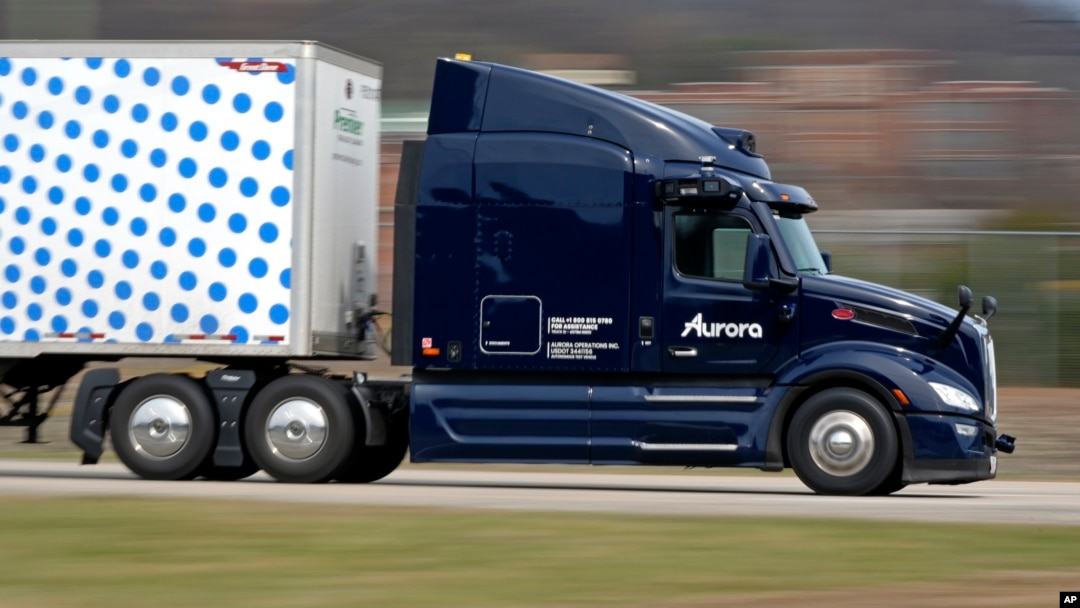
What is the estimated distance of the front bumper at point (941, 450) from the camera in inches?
555

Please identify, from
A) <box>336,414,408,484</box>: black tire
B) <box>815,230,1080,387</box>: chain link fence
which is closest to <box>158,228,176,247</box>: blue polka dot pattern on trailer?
<box>336,414,408,484</box>: black tire

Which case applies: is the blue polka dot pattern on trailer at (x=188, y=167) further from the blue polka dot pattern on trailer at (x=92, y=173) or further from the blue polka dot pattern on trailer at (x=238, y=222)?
the blue polka dot pattern on trailer at (x=92, y=173)

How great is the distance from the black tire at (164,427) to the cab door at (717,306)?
4.11 m

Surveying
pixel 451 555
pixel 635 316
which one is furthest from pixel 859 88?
pixel 451 555

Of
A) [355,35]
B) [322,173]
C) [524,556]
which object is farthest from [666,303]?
[355,35]

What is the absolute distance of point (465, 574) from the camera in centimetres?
930

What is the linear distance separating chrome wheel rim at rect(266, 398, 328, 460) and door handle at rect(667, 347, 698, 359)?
121 inches

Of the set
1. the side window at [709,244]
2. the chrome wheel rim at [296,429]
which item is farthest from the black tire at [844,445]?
the chrome wheel rim at [296,429]

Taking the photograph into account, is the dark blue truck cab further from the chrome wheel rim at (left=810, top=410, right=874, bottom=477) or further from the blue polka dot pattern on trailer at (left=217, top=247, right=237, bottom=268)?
the blue polka dot pattern on trailer at (left=217, top=247, right=237, bottom=268)

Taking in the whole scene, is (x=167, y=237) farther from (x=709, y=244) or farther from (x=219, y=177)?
(x=709, y=244)

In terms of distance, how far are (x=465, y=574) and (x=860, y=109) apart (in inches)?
1974

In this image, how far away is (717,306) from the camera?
578 inches

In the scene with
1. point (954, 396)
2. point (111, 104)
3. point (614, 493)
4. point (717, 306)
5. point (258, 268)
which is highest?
point (111, 104)

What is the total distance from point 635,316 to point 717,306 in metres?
0.69
